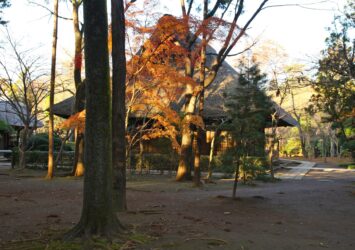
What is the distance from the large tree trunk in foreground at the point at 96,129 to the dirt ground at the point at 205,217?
783mm

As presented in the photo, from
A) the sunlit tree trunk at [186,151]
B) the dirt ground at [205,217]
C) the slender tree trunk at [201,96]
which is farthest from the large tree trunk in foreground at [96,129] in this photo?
the sunlit tree trunk at [186,151]

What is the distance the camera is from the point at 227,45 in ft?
53.7

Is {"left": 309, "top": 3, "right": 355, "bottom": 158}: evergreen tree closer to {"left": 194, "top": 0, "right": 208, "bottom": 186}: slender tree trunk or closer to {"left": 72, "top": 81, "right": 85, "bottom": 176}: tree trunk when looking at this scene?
{"left": 194, "top": 0, "right": 208, "bottom": 186}: slender tree trunk

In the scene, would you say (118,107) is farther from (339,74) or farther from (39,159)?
(39,159)

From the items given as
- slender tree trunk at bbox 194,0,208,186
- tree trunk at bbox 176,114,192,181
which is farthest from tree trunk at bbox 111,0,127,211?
tree trunk at bbox 176,114,192,181

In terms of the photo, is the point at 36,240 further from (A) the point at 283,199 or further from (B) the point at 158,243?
(A) the point at 283,199

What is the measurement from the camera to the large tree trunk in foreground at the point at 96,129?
6168 mm

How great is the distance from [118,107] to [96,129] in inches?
108

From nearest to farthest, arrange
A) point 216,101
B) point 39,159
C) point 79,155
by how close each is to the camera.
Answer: point 79,155 < point 216,101 < point 39,159

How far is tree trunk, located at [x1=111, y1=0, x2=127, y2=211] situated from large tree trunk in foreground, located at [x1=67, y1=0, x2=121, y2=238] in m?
2.51

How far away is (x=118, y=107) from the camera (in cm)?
888

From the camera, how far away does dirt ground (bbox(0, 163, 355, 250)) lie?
21.7 feet

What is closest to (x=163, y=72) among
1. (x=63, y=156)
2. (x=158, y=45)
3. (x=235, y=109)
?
(x=158, y=45)

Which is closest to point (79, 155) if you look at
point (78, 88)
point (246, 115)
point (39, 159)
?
point (78, 88)
